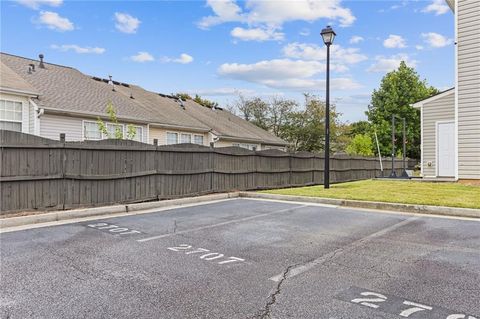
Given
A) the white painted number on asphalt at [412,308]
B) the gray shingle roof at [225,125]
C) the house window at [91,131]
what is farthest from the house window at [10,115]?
the white painted number on asphalt at [412,308]

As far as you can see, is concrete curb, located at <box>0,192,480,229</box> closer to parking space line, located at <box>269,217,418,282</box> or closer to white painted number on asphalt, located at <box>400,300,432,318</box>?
parking space line, located at <box>269,217,418,282</box>

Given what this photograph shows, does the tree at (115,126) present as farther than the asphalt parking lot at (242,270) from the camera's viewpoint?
Yes

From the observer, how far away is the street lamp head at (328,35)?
41.3 feet

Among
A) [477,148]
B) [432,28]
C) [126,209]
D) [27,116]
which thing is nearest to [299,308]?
[126,209]

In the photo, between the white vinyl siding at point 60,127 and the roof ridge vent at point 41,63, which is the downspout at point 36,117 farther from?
the roof ridge vent at point 41,63

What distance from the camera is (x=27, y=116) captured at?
13812mm

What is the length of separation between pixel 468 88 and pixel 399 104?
2406cm

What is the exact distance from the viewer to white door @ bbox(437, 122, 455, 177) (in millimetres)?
15766

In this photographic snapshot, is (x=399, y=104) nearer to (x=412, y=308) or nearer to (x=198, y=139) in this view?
(x=198, y=139)

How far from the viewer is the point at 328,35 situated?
1262cm

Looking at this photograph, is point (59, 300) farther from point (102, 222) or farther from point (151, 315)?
point (102, 222)

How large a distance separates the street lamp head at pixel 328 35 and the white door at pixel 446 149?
24.0 feet

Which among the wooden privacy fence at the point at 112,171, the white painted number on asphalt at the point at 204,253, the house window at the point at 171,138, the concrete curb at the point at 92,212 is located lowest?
the white painted number on asphalt at the point at 204,253

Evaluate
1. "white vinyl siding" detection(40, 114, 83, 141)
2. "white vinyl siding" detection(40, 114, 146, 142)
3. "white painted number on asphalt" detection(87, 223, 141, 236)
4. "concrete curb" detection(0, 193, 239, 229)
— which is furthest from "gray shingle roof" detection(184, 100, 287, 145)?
"white painted number on asphalt" detection(87, 223, 141, 236)
